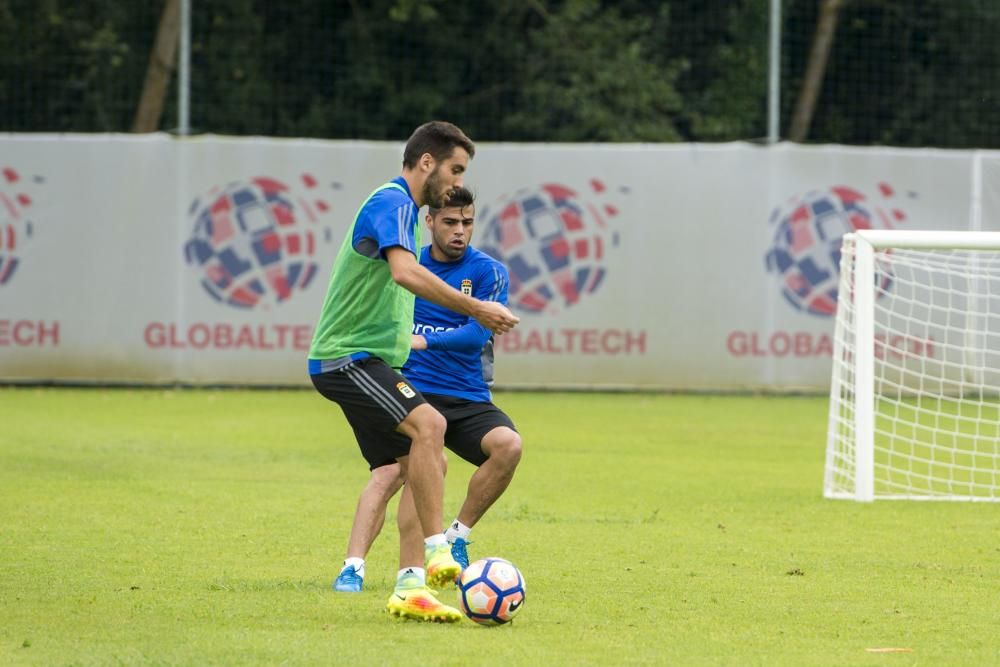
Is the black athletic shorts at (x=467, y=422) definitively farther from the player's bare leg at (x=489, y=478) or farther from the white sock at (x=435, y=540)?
the white sock at (x=435, y=540)

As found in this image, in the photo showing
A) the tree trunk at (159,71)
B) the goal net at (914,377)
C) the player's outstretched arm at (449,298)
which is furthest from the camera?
the tree trunk at (159,71)

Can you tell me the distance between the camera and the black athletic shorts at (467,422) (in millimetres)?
7492

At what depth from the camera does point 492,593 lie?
6.14m

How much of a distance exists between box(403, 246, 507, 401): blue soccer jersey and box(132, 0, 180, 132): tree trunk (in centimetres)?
1375

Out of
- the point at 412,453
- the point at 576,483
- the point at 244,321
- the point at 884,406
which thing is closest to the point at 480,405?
the point at 412,453

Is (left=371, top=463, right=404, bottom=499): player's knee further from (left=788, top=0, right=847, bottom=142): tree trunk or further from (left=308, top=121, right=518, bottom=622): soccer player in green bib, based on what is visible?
(left=788, top=0, right=847, bottom=142): tree trunk

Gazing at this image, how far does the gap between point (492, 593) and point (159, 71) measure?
15.7 m

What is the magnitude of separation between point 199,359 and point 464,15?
6090mm

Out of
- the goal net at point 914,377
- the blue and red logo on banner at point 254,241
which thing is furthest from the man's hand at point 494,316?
the blue and red logo on banner at point 254,241

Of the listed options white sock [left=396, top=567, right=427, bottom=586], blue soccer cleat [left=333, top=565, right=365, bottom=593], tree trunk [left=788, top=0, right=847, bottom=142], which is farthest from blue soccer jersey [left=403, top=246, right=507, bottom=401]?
tree trunk [left=788, top=0, right=847, bottom=142]

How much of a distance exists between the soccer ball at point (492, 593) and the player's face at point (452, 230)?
6.09 feet

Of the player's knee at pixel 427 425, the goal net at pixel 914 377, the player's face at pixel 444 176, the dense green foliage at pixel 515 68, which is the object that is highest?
the dense green foliage at pixel 515 68

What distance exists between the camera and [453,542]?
7.46m

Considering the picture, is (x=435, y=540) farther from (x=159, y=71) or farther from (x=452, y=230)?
(x=159, y=71)
